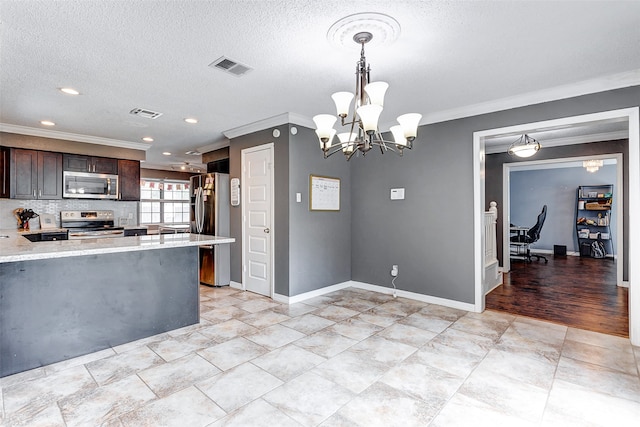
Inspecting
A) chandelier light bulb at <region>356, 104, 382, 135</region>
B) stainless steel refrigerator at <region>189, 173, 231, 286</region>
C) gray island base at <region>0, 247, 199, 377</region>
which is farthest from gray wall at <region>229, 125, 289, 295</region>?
chandelier light bulb at <region>356, 104, 382, 135</region>

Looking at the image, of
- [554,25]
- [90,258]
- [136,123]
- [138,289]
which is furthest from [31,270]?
[554,25]

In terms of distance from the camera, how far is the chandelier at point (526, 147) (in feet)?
16.0

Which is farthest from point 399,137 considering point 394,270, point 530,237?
point 530,237

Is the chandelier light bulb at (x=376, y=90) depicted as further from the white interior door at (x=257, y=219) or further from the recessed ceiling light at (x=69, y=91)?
the recessed ceiling light at (x=69, y=91)

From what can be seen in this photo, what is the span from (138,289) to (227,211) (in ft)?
7.43

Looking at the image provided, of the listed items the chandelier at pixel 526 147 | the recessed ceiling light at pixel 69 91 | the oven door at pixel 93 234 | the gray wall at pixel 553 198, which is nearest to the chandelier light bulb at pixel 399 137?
the recessed ceiling light at pixel 69 91

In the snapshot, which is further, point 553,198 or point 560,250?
point 553,198

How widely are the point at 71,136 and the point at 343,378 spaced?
5483 millimetres

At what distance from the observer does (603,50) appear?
2.41 metres

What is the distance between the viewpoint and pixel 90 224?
546 cm

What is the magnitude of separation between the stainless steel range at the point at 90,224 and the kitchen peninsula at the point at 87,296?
8.41 ft

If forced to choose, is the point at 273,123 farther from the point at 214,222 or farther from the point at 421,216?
the point at 421,216

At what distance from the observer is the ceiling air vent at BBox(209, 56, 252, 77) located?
2.59 meters

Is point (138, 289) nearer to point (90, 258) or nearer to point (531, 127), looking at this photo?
point (90, 258)
